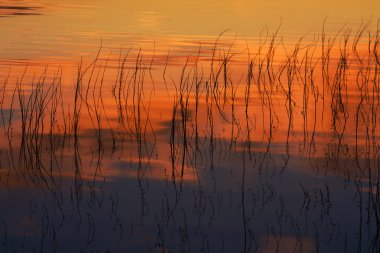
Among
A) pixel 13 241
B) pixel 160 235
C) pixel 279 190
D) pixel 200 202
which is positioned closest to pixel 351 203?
pixel 279 190

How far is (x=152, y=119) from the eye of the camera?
734 cm

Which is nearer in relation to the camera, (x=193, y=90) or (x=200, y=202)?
(x=200, y=202)

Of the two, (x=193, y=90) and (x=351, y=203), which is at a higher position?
(x=193, y=90)

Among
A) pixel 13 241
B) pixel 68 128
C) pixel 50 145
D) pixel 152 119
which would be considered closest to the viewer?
pixel 13 241

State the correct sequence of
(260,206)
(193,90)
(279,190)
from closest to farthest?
(260,206) → (279,190) → (193,90)

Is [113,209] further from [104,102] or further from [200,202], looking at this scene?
[104,102]

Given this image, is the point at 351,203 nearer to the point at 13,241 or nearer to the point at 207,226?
the point at 207,226

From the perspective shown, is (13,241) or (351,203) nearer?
(13,241)

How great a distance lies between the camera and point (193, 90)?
8.93m

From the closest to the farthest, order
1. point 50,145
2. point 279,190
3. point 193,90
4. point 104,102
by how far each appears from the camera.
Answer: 1. point 279,190
2. point 50,145
3. point 104,102
4. point 193,90

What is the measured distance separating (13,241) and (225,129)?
323cm

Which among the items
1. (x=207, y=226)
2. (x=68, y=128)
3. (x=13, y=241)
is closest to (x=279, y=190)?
(x=207, y=226)

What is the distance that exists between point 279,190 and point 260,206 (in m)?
0.41

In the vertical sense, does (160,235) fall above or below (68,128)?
below
